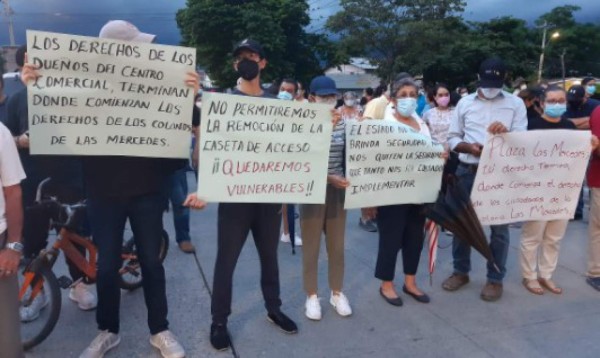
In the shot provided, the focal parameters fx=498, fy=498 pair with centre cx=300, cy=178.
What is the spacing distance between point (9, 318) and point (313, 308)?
6.96 feet

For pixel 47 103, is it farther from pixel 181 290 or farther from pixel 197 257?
pixel 197 257

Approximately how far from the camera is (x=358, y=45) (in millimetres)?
43688

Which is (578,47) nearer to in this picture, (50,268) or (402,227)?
(402,227)

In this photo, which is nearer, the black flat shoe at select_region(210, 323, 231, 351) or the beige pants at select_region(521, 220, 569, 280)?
the black flat shoe at select_region(210, 323, 231, 351)

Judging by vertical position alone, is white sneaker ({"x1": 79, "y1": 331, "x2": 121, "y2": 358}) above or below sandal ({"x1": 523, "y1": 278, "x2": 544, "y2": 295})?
below

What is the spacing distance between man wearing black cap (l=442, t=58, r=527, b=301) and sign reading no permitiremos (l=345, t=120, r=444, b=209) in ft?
1.06

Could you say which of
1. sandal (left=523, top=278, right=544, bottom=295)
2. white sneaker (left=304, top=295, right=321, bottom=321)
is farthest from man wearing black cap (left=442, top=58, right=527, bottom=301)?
white sneaker (left=304, top=295, right=321, bottom=321)

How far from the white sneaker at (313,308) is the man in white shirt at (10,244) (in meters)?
2.02

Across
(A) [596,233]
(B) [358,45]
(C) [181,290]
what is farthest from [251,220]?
(B) [358,45]

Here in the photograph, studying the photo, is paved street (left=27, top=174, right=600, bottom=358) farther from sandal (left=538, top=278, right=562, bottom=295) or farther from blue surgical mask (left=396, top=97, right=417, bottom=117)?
blue surgical mask (left=396, top=97, right=417, bottom=117)

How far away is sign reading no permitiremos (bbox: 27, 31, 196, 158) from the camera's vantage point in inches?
109

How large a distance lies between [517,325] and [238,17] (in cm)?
3380

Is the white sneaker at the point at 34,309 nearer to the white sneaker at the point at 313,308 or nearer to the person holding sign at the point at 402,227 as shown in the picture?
the white sneaker at the point at 313,308

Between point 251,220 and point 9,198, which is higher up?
point 9,198
